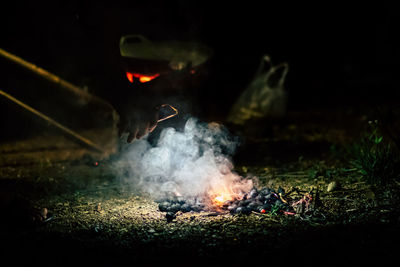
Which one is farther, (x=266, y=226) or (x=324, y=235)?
(x=266, y=226)

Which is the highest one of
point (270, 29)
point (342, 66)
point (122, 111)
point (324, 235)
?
point (270, 29)

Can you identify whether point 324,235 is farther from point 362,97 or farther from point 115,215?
point 362,97

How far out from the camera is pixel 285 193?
4926 millimetres

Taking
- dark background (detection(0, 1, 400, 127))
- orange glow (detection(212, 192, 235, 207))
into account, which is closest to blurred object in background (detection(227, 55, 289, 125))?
dark background (detection(0, 1, 400, 127))

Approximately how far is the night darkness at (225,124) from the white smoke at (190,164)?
0.62 feet

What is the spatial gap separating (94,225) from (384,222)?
3.37 metres

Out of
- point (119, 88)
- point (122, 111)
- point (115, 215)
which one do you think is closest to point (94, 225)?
point (115, 215)

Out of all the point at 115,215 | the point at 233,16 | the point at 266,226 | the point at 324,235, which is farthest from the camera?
the point at 233,16

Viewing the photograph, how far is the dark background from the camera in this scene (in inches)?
413

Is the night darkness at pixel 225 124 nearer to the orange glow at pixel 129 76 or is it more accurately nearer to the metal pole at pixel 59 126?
the orange glow at pixel 129 76

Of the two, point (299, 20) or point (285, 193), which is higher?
point (299, 20)

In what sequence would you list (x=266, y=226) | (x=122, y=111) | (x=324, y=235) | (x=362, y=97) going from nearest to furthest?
(x=324, y=235)
(x=266, y=226)
(x=122, y=111)
(x=362, y=97)

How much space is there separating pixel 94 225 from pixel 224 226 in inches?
61.6

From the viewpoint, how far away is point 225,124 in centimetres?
840
